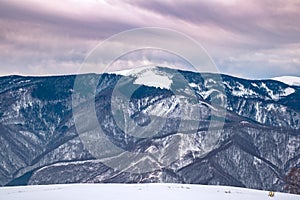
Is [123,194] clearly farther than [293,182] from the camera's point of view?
No

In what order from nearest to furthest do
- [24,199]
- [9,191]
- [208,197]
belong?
[24,199] → [208,197] → [9,191]

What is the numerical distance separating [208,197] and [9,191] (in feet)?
53.1

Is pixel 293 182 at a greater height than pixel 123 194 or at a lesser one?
lesser

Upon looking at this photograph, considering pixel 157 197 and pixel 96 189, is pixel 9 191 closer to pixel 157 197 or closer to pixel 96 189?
pixel 96 189

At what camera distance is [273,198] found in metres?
35.6

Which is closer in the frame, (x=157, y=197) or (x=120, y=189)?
(x=157, y=197)

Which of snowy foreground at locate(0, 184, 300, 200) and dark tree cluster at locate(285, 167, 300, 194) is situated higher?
snowy foreground at locate(0, 184, 300, 200)

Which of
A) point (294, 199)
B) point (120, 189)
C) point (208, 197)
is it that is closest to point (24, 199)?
point (120, 189)

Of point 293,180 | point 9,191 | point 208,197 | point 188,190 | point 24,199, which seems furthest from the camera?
point 293,180

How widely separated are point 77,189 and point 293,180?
34469 mm

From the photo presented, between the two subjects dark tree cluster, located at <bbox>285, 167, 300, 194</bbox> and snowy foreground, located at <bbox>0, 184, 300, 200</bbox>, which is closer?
snowy foreground, located at <bbox>0, 184, 300, 200</bbox>

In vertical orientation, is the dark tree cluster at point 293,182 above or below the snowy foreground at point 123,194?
below

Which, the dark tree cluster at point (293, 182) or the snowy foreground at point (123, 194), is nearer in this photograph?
the snowy foreground at point (123, 194)

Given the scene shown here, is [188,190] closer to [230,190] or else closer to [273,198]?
[230,190]
